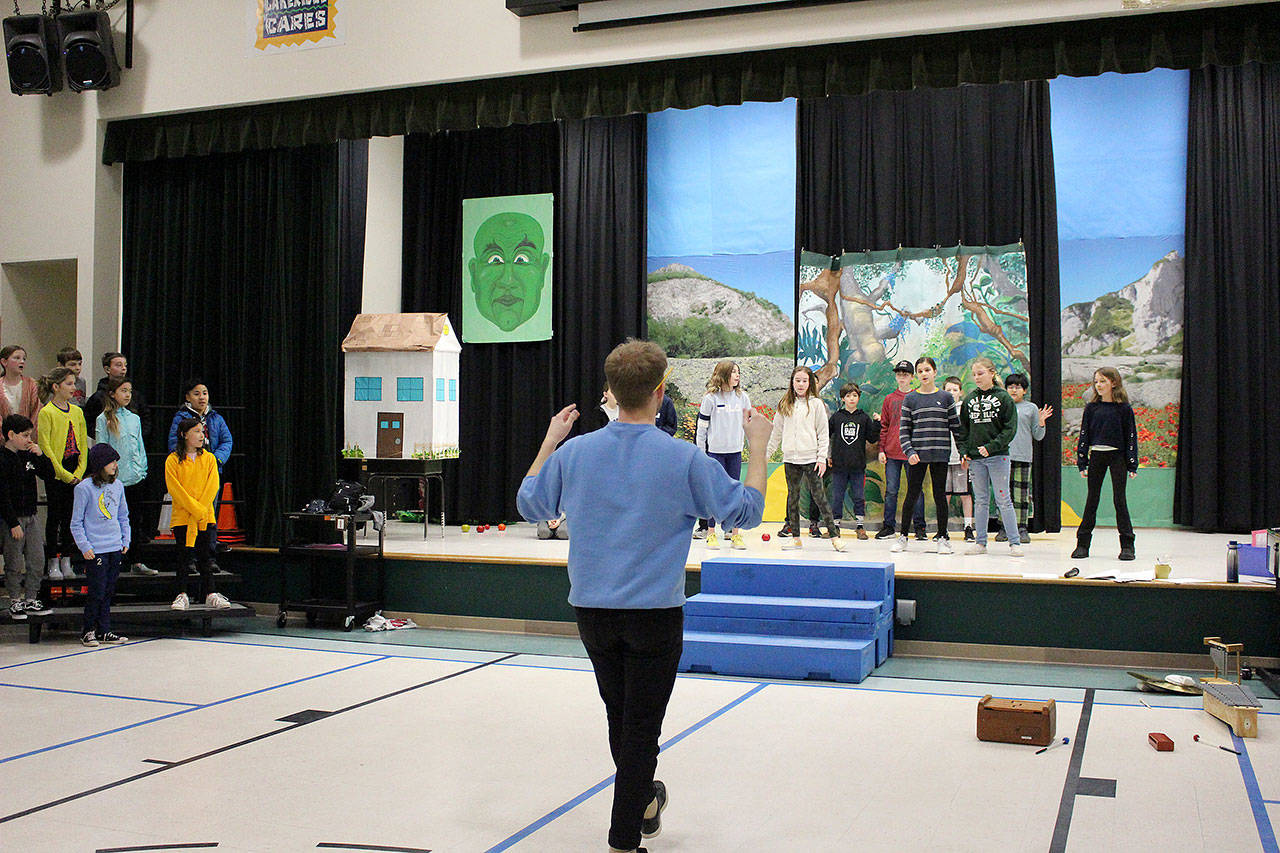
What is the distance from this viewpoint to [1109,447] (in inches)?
298

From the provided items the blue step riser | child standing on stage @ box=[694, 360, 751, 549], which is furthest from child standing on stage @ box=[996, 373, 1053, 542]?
the blue step riser

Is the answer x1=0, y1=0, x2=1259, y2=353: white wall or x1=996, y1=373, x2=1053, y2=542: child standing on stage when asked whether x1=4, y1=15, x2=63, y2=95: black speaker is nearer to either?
x1=0, y1=0, x2=1259, y2=353: white wall

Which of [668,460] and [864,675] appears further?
[864,675]


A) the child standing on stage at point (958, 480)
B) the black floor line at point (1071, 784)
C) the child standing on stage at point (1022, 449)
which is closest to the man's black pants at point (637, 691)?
the black floor line at point (1071, 784)

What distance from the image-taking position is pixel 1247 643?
6.00 meters

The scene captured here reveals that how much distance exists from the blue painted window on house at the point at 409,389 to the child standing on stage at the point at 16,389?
3.16 metres

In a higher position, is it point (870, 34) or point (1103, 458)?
point (870, 34)

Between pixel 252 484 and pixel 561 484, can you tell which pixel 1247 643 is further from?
pixel 252 484

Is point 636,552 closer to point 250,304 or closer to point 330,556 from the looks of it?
point 330,556

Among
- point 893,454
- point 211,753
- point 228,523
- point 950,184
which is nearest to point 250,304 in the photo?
point 228,523

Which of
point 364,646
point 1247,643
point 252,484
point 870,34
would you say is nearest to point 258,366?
point 252,484

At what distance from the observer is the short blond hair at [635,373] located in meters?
2.97

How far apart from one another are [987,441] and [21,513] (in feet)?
21.2

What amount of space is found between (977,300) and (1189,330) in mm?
1908
